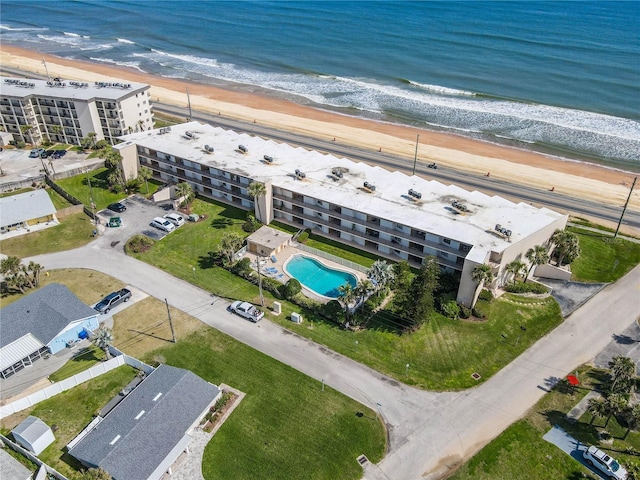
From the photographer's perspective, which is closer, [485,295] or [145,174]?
[485,295]

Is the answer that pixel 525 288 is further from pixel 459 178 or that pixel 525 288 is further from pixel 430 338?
pixel 459 178

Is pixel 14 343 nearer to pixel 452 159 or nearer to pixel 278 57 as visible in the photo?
pixel 452 159

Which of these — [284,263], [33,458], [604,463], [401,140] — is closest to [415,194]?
[284,263]

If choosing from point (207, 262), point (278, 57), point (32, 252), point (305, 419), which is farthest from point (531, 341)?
point (278, 57)

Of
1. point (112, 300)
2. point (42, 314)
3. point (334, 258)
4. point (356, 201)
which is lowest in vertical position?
point (334, 258)

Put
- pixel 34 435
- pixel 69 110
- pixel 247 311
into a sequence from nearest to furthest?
pixel 34 435 < pixel 247 311 < pixel 69 110

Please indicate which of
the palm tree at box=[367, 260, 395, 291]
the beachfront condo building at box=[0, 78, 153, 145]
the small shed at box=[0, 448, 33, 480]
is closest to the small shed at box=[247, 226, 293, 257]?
the palm tree at box=[367, 260, 395, 291]

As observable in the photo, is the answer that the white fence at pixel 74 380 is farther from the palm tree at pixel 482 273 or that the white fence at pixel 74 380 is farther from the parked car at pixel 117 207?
the palm tree at pixel 482 273

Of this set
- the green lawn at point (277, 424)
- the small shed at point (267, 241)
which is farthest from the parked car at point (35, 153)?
the green lawn at point (277, 424)
